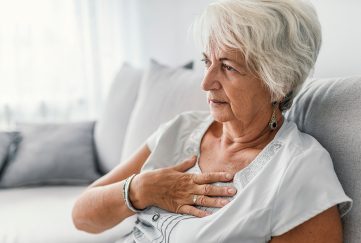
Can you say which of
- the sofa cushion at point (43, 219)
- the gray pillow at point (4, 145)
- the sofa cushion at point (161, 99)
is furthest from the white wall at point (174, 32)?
the gray pillow at point (4, 145)

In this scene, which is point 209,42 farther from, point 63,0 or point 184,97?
point 63,0

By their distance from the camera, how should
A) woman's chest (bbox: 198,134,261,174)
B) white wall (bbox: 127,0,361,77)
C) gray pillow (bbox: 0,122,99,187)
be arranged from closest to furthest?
1. woman's chest (bbox: 198,134,261,174)
2. white wall (bbox: 127,0,361,77)
3. gray pillow (bbox: 0,122,99,187)

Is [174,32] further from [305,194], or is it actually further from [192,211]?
[305,194]

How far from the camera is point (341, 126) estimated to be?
1062 mm

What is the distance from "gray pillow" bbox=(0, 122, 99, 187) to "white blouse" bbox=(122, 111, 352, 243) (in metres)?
1.01

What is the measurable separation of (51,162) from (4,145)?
0.81ft

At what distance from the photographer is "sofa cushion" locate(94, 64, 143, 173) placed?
84.4 inches

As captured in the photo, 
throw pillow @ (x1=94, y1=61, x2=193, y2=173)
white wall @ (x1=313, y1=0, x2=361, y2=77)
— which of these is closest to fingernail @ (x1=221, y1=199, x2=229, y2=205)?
white wall @ (x1=313, y1=0, x2=361, y2=77)

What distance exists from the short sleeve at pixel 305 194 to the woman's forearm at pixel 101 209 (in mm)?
459

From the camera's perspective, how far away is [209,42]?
3.76 feet

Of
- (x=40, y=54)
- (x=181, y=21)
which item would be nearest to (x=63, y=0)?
(x=40, y=54)

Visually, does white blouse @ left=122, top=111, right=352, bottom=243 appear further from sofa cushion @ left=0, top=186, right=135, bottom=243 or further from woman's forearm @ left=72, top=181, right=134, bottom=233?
sofa cushion @ left=0, top=186, right=135, bottom=243

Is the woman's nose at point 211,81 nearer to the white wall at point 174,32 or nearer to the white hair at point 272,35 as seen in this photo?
the white hair at point 272,35

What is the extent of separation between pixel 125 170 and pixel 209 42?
499mm
